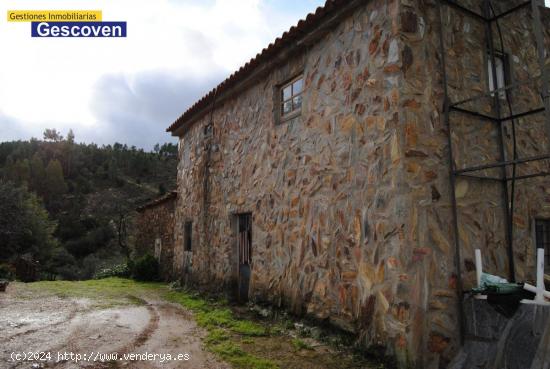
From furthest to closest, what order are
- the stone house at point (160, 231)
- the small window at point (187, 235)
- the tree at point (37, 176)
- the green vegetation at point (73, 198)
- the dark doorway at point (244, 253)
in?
the tree at point (37, 176), the green vegetation at point (73, 198), the stone house at point (160, 231), the small window at point (187, 235), the dark doorway at point (244, 253)

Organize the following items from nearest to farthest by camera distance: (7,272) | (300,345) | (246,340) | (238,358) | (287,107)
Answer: (238,358), (300,345), (246,340), (287,107), (7,272)

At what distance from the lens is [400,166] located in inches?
168

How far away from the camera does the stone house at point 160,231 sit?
12367 mm

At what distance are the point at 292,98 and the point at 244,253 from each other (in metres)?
3.32

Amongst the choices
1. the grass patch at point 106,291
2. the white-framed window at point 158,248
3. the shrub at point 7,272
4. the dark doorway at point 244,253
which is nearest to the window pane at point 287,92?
the dark doorway at point 244,253

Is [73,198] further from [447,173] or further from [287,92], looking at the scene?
[447,173]

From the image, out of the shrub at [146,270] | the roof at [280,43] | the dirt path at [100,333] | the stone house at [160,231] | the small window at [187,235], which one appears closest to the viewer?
the dirt path at [100,333]

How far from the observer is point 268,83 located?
718 cm

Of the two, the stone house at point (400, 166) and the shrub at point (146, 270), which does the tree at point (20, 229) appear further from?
the stone house at point (400, 166)

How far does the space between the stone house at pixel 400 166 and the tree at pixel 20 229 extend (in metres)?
14.4

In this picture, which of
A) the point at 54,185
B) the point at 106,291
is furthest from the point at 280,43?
the point at 54,185

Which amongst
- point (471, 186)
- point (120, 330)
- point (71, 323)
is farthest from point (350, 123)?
point (71, 323)

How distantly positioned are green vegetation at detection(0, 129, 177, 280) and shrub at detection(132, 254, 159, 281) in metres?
4.81

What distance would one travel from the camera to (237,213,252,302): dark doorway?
7703mm
